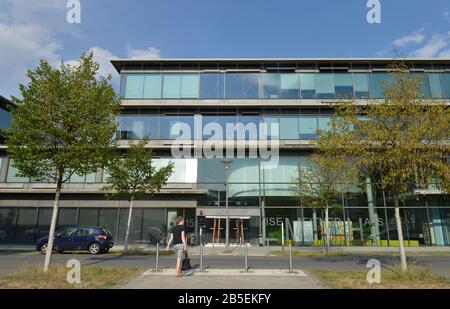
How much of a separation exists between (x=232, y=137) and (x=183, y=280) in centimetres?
1892

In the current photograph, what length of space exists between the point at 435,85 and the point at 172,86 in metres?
21.8

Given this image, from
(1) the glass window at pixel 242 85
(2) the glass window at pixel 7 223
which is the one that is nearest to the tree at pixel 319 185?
(1) the glass window at pixel 242 85

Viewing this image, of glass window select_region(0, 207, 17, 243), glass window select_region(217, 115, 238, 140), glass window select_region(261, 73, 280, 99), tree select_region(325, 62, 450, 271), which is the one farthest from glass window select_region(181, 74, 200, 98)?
tree select_region(325, 62, 450, 271)

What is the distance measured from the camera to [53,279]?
29.7ft

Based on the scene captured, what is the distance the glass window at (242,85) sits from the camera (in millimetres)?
28672

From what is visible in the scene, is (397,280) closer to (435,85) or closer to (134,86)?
(435,85)


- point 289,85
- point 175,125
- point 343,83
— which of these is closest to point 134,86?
point 175,125

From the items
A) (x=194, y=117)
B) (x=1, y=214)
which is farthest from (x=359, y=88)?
(x=1, y=214)

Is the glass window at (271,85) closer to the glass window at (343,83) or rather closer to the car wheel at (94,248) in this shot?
the glass window at (343,83)

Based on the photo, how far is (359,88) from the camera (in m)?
28.4

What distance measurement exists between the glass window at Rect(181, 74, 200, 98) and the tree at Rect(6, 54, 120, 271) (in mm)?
17497

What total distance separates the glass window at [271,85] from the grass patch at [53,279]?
21072 millimetres

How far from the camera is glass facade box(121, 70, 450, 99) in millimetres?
28469

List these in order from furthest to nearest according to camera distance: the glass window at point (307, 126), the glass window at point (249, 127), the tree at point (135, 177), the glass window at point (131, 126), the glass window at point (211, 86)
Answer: the glass window at point (211, 86)
the glass window at point (131, 126)
the glass window at point (249, 127)
the glass window at point (307, 126)
the tree at point (135, 177)
